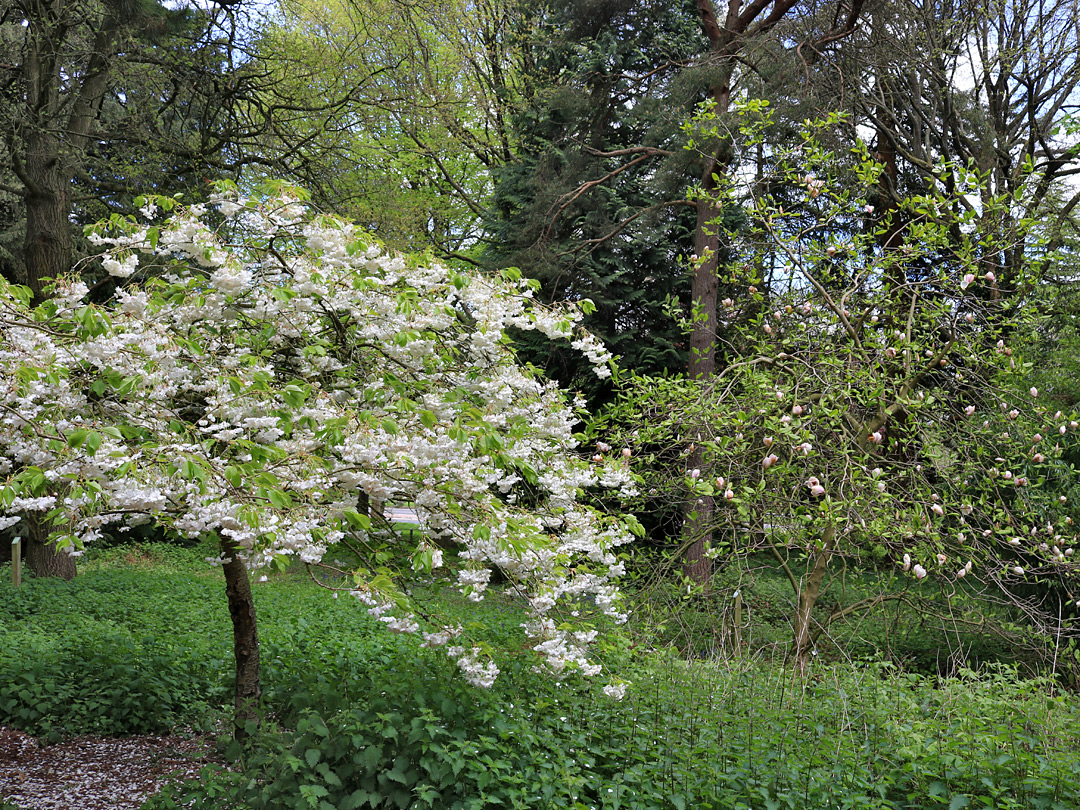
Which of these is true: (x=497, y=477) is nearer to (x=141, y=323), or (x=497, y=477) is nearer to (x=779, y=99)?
(x=141, y=323)

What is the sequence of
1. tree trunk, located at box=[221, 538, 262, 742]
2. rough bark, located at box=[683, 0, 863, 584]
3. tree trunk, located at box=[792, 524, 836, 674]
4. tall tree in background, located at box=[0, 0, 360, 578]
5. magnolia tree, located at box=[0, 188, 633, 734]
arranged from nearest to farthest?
magnolia tree, located at box=[0, 188, 633, 734]
tree trunk, located at box=[221, 538, 262, 742]
tree trunk, located at box=[792, 524, 836, 674]
tall tree in background, located at box=[0, 0, 360, 578]
rough bark, located at box=[683, 0, 863, 584]

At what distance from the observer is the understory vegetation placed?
3.19m

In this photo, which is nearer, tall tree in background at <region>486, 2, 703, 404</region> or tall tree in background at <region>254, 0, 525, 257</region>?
tall tree in background at <region>486, 2, 703, 404</region>

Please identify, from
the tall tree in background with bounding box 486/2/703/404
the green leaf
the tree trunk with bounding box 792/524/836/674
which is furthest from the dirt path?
the tall tree in background with bounding box 486/2/703/404

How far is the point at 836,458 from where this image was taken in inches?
204

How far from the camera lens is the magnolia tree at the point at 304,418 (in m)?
2.58

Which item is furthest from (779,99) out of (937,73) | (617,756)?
(617,756)

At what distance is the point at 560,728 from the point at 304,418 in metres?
1.89

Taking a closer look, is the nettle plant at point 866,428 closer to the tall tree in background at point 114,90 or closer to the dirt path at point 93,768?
the dirt path at point 93,768

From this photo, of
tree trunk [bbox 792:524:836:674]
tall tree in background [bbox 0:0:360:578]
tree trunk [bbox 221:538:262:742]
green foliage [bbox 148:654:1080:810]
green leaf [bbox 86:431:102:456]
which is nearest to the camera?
green leaf [bbox 86:431:102:456]

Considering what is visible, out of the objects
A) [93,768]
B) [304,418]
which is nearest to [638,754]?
[304,418]

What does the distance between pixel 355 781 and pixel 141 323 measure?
2107 mm

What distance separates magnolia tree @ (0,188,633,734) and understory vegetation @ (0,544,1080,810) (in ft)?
1.16

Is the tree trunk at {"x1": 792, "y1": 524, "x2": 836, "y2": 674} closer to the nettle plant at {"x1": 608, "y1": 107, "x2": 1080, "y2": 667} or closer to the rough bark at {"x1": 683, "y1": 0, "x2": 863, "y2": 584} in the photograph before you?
the nettle plant at {"x1": 608, "y1": 107, "x2": 1080, "y2": 667}
